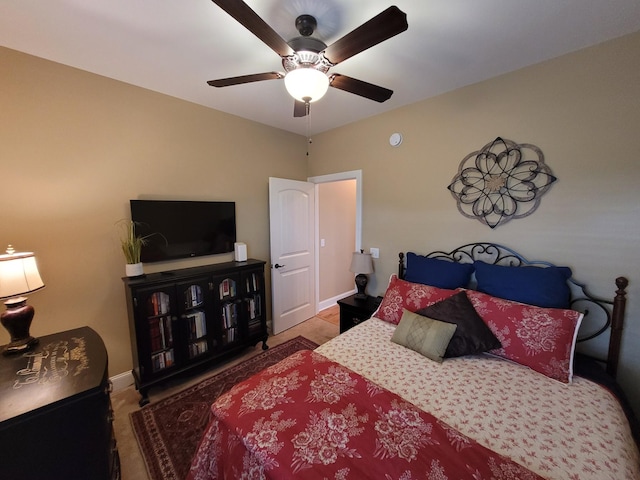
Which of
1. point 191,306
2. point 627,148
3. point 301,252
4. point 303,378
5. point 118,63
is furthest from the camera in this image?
point 301,252

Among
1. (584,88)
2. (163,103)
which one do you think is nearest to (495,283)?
(584,88)

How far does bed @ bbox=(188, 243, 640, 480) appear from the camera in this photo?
95 cm

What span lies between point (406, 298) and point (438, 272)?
41 centimetres

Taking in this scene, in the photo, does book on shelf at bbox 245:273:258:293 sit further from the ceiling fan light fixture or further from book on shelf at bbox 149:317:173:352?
the ceiling fan light fixture

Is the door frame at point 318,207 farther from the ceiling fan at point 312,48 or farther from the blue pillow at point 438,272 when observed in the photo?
the ceiling fan at point 312,48

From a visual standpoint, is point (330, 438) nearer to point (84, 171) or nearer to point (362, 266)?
point (362, 266)

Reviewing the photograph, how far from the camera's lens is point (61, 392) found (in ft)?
3.52

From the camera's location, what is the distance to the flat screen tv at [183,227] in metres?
2.25

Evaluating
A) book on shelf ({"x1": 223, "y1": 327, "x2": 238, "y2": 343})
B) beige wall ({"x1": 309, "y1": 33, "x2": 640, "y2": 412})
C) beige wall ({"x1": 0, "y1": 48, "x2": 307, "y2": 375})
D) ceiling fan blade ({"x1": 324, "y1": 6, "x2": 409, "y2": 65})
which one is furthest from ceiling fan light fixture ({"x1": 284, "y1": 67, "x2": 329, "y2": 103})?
book on shelf ({"x1": 223, "y1": 327, "x2": 238, "y2": 343})

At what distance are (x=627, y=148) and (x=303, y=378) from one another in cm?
250

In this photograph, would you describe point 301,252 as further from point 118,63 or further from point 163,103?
point 118,63

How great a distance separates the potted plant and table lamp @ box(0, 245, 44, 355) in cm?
60

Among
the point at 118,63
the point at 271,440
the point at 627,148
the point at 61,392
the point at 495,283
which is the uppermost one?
the point at 118,63

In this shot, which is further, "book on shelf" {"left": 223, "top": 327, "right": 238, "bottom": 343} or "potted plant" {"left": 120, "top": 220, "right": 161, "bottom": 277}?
"book on shelf" {"left": 223, "top": 327, "right": 238, "bottom": 343}
